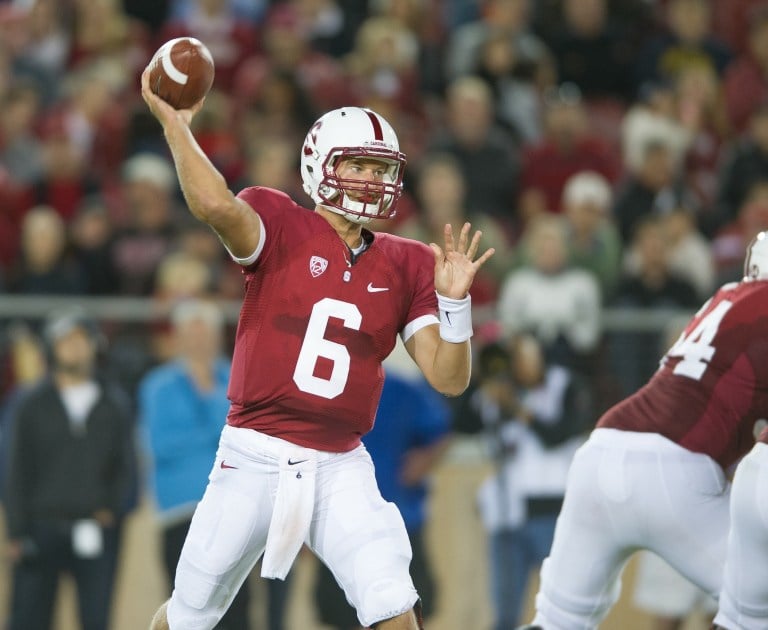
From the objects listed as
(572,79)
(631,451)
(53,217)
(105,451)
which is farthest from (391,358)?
(572,79)

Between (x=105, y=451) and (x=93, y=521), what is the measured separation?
1.18 ft

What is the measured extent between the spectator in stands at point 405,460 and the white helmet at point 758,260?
222 cm

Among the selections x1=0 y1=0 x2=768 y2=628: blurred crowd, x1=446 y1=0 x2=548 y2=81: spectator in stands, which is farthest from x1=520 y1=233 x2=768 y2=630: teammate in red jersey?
x1=446 y1=0 x2=548 y2=81: spectator in stands

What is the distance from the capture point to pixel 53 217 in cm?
878

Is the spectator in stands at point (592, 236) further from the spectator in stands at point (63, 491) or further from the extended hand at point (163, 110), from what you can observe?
the extended hand at point (163, 110)

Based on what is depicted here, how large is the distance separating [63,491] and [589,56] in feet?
18.1

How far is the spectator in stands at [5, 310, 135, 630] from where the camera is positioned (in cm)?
779

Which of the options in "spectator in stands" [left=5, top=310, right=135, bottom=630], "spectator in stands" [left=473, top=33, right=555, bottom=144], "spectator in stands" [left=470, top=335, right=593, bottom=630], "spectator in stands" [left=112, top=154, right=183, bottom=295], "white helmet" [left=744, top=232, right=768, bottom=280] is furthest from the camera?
"spectator in stands" [left=473, top=33, right=555, bottom=144]

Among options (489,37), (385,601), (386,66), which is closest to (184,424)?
(385,601)

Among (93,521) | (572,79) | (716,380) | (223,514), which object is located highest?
(572,79)

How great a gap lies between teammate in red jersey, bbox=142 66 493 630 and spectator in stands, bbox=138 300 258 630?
256 cm

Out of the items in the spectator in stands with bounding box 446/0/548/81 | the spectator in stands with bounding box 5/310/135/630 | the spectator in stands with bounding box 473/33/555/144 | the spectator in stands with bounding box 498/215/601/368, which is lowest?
the spectator in stands with bounding box 5/310/135/630

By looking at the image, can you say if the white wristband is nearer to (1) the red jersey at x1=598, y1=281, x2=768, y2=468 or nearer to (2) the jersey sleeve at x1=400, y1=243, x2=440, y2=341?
(2) the jersey sleeve at x1=400, y1=243, x2=440, y2=341

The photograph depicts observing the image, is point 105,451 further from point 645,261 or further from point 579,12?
point 579,12
